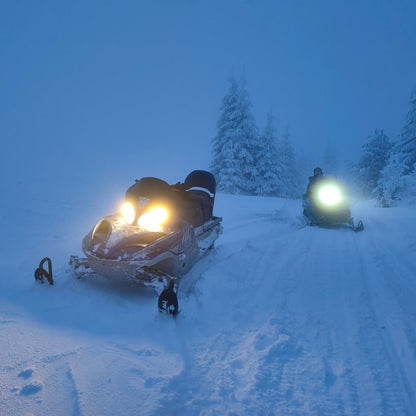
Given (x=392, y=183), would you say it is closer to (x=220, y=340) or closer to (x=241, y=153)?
(x=241, y=153)

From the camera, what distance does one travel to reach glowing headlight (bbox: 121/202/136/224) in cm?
419

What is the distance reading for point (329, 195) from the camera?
9758 mm

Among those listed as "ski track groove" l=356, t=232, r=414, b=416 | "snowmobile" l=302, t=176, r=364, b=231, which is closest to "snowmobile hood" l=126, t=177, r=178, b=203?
"ski track groove" l=356, t=232, r=414, b=416

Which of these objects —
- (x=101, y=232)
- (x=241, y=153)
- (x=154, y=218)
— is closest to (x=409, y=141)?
(x=241, y=153)

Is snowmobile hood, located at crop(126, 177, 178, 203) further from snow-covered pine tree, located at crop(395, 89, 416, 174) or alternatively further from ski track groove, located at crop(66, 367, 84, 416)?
snow-covered pine tree, located at crop(395, 89, 416, 174)

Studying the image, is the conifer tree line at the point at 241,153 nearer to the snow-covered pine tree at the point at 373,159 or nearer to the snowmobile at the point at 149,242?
the snow-covered pine tree at the point at 373,159

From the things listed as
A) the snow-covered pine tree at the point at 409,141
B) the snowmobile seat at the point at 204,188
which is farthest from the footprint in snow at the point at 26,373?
the snow-covered pine tree at the point at 409,141

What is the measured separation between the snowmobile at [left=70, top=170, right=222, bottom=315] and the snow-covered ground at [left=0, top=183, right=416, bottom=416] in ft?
1.01

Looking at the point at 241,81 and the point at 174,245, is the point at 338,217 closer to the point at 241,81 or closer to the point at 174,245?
the point at 174,245

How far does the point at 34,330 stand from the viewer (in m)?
2.66

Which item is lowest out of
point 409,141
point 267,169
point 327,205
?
point 327,205

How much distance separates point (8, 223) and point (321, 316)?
7.18m

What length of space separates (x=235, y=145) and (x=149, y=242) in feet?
66.5

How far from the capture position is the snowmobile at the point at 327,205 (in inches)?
361
